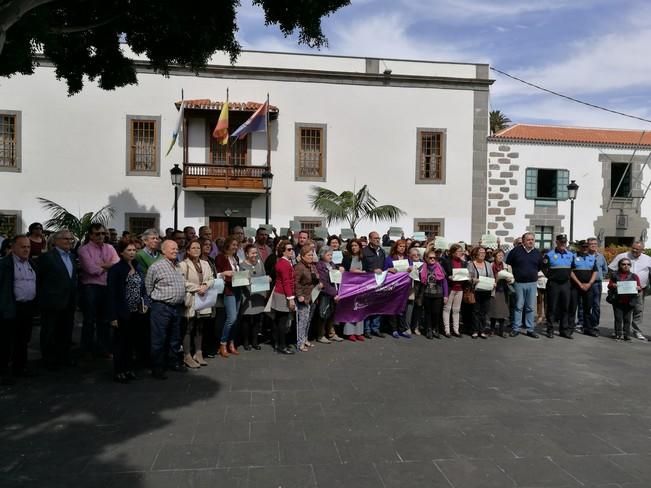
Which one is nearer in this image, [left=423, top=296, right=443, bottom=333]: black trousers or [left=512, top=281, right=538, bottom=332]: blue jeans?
[left=423, top=296, right=443, bottom=333]: black trousers

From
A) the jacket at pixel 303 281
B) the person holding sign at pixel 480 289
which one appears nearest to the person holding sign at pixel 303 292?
the jacket at pixel 303 281

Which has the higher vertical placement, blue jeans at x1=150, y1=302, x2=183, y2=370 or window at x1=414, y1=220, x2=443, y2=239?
window at x1=414, y1=220, x2=443, y2=239

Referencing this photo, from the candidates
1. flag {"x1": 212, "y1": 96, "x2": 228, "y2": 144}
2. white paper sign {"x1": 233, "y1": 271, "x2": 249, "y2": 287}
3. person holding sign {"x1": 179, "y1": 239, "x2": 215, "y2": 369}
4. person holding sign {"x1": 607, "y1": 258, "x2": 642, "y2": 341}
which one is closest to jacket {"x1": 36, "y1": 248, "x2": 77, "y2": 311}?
person holding sign {"x1": 179, "y1": 239, "x2": 215, "y2": 369}

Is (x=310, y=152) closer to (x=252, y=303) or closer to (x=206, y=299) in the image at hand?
(x=252, y=303)

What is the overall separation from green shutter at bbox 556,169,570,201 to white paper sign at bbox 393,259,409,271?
50.7ft

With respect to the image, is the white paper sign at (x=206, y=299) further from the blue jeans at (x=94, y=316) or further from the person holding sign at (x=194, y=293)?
the blue jeans at (x=94, y=316)

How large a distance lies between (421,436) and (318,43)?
12.8 feet

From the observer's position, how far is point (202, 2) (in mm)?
5195

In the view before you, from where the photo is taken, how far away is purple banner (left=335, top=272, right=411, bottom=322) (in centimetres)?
869

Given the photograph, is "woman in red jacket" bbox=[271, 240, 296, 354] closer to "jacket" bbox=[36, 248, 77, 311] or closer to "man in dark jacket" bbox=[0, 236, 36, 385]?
"jacket" bbox=[36, 248, 77, 311]

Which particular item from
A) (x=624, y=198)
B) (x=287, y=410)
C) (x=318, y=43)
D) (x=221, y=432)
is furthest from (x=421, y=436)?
(x=624, y=198)

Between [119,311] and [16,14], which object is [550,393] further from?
[16,14]

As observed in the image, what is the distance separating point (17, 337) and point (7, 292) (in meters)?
0.63

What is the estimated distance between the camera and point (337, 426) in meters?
4.58
